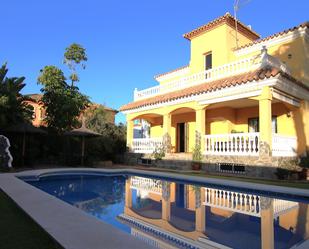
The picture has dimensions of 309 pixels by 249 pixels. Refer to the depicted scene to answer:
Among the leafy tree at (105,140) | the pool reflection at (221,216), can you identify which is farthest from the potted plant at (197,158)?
the leafy tree at (105,140)

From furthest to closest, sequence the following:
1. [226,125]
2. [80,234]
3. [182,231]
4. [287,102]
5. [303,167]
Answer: [226,125], [287,102], [303,167], [182,231], [80,234]

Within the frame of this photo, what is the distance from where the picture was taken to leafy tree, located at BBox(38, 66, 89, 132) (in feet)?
68.4

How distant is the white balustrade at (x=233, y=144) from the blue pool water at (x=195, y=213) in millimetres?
4209

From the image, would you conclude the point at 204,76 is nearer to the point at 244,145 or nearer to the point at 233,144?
the point at 233,144

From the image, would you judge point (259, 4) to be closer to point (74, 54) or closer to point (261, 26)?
point (261, 26)

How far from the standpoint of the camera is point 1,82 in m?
17.7

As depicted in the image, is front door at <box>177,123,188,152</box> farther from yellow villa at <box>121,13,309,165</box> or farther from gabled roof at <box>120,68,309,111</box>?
gabled roof at <box>120,68,309,111</box>

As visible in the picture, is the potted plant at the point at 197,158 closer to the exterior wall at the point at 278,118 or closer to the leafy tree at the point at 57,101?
the exterior wall at the point at 278,118

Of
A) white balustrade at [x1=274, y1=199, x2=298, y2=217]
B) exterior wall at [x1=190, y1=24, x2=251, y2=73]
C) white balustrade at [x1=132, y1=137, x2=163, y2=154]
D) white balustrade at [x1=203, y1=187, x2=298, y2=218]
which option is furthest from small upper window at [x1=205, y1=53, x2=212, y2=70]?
white balustrade at [x1=274, y1=199, x2=298, y2=217]

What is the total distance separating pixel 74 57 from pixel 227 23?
14105 millimetres

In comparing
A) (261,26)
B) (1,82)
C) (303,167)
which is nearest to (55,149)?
(1,82)

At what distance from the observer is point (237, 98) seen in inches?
613

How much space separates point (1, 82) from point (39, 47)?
5646mm

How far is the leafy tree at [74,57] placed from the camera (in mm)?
27312
